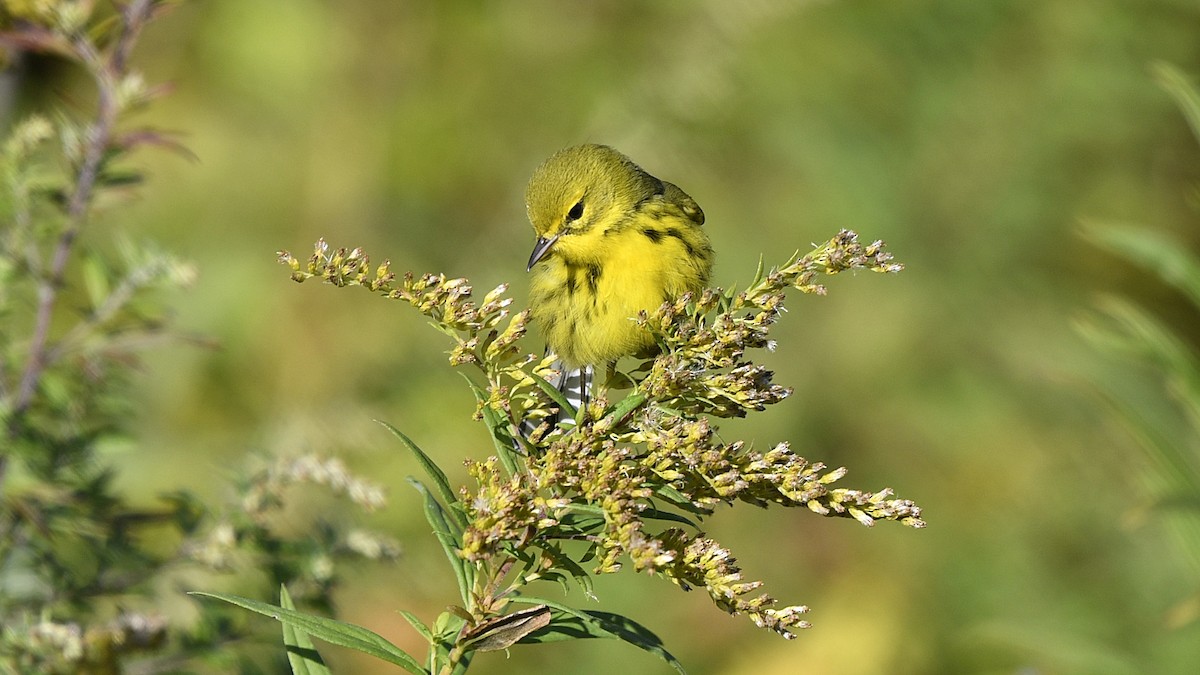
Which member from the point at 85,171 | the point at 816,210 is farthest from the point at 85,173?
the point at 816,210

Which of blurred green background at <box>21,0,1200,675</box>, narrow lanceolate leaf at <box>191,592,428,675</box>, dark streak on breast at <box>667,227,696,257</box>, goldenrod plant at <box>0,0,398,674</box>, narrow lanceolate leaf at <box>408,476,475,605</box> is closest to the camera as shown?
narrow lanceolate leaf at <box>191,592,428,675</box>

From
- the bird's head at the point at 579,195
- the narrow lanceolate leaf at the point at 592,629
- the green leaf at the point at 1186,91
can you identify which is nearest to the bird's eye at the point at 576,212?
the bird's head at the point at 579,195

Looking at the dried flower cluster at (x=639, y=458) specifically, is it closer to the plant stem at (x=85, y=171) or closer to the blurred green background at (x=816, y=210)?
the plant stem at (x=85, y=171)

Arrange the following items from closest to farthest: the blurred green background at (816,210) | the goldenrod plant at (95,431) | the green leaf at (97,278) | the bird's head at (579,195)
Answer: the goldenrod plant at (95,431), the green leaf at (97,278), the bird's head at (579,195), the blurred green background at (816,210)

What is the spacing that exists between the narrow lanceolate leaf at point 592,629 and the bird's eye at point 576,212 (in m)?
1.92

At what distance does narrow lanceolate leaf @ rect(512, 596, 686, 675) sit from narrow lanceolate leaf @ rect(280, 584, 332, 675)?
0.84ft

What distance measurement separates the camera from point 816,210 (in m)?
6.46

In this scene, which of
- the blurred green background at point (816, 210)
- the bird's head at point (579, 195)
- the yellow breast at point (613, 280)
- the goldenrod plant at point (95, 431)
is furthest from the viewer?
the blurred green background at point (816, 210)

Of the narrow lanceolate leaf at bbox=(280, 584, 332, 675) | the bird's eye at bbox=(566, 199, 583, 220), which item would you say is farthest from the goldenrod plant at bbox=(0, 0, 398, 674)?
the bird's eye at bbox=(566, 199, 583, 220)

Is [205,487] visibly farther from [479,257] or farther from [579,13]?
[579,13]

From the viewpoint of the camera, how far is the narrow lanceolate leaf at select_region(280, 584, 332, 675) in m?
1.50

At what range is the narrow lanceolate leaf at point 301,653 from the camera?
1.50 metres

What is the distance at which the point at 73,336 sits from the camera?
2346mm

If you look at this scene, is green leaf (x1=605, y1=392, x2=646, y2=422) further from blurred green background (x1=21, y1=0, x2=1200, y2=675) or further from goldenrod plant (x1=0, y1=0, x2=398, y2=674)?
blurred green background (x1=21, y1=0, x2=1200, y2=675)
